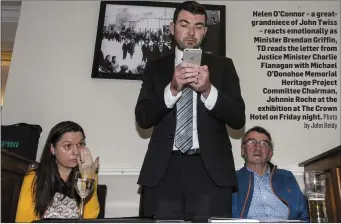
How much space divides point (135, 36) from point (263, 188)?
1546 mm

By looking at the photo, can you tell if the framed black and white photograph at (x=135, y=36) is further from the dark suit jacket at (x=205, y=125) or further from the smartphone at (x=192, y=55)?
the smartphone at (x=192, y=55)

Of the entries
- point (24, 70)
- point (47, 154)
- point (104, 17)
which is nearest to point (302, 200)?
point (47, 154)

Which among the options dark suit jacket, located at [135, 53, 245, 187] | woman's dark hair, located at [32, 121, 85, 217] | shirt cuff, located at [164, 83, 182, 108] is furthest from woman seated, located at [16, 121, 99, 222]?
shirt cuff, located at [164, 83, 182, 108]

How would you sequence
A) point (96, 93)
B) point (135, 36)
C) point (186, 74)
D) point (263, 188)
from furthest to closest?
point (135, 36) → point (96, 93) → point (263, 188) → point (186, 74)

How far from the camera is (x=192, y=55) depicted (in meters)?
1.21

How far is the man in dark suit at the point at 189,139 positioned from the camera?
3.98ft

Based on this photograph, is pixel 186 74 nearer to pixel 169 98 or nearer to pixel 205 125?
pixel 169 98

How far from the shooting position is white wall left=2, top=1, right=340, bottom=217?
2.59m

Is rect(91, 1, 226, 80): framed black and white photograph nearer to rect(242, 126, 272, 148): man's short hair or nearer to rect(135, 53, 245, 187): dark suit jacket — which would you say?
rect(242, 126, 272, 148): man's short hair

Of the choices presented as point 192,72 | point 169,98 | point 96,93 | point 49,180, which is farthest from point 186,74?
point 96,93

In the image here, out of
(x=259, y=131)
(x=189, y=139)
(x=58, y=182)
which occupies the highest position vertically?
(x=259, y=131)

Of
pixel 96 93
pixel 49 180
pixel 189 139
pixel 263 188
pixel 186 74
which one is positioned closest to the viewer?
pixel 186 74

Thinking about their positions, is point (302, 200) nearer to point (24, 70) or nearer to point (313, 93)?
point (313, 93)

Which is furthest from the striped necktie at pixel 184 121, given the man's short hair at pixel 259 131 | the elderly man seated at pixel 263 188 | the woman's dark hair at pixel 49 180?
the man's short hair at pixel 259 131
